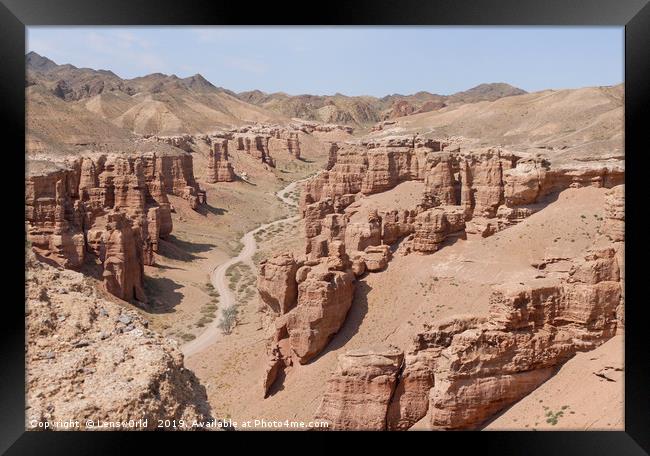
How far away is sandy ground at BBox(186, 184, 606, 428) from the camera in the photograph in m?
21.2

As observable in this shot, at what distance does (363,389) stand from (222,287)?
24.1 m

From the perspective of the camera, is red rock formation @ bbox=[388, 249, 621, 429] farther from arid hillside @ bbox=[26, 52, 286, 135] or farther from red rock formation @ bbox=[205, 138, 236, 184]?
arid hillside @ bbox=[26, 52, 286, 135]

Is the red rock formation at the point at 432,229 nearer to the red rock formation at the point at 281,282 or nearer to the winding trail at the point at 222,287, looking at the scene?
the red rock formation at the point at 281,282

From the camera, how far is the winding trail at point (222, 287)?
2795cm

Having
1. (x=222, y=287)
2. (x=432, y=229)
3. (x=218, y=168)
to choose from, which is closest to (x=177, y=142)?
(x=218, y=168)

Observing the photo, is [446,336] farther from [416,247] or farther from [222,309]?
[222,309]

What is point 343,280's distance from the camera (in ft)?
77.5

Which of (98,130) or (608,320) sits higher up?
(98,130)

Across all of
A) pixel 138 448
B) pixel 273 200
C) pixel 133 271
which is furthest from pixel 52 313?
pixel 273 200

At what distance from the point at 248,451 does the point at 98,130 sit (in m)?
64.1

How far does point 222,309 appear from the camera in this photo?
3381 centimetres

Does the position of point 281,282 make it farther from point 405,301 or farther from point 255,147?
point 255,147

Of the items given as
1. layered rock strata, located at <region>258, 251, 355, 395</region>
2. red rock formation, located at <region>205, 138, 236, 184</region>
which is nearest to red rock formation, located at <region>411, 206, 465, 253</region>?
layered rock strata, located at <region>258, 251, 355, 395</region>

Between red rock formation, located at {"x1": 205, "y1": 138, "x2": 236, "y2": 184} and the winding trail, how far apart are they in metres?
8.33
